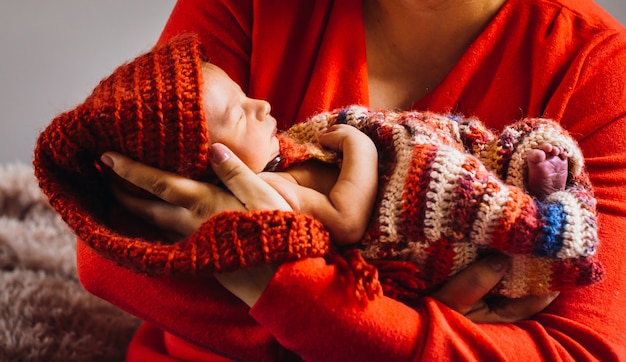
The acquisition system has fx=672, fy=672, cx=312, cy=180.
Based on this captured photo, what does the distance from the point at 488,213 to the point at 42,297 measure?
1.15 meters

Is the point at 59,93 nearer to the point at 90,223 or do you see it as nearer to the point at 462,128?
the point at 90,223

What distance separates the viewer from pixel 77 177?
37.8 inches

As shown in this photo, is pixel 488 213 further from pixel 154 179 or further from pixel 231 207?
pixel 154 179

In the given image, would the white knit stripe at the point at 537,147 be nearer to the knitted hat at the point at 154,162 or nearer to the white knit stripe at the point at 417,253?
the white knit stripe at the point at 417,253

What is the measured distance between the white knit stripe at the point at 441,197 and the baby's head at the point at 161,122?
250 mm

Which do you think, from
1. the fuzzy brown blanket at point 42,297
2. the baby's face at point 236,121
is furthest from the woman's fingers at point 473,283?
the fuzzy brown blanket at point 42,297

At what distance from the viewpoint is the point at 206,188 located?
933 millimetres

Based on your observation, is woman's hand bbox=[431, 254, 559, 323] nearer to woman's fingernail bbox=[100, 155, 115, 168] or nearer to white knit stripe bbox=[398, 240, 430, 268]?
white knit stripe bbox=[398, 240, 430, 268]

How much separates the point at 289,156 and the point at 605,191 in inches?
18.7

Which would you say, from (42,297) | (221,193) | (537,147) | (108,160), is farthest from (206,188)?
(42,297)

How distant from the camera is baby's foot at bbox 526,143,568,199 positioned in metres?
0.92

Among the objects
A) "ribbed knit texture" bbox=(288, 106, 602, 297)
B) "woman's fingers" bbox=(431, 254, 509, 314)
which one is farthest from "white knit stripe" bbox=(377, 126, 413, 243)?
"woman's fingers" bbox=(431, 254, 509, 314)

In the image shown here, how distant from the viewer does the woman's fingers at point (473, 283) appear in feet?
3.07

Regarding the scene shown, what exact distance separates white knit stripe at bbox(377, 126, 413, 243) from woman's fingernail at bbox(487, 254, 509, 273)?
137 mm
